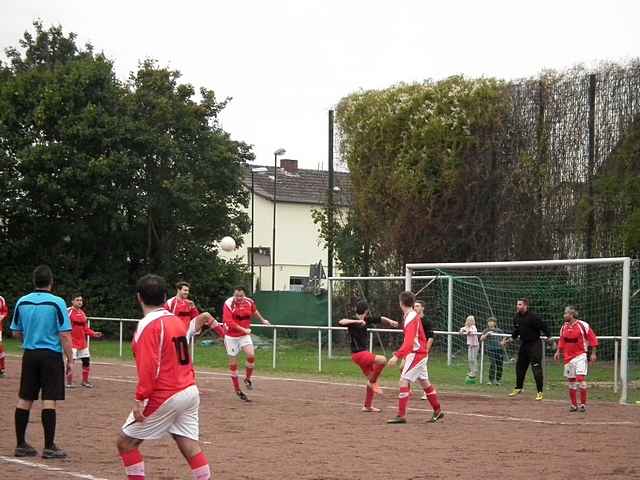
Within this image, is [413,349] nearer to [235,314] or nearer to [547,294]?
[235,314]

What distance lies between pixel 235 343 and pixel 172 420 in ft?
37.4

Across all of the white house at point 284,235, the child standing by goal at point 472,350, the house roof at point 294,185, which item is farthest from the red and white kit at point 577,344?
the white house at point 284,235

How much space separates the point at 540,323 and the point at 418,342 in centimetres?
560

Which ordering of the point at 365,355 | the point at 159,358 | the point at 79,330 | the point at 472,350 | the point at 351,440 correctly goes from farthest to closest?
the point at 472,350
the point at 79,330
the point at 365,355
the point at 351,440
the point at 159,358

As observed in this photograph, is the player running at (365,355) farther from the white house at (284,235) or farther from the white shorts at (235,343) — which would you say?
the white house at (284,235)

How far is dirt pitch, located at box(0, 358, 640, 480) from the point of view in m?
10.5

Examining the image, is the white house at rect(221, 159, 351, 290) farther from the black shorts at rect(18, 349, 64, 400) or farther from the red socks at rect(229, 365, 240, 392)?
the black shorts at rect(18, 349, 64, 400)

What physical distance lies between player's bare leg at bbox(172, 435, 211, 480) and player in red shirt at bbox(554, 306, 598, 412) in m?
10.7

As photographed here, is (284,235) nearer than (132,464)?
No

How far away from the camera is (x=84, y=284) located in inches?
1639

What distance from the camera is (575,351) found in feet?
57.0

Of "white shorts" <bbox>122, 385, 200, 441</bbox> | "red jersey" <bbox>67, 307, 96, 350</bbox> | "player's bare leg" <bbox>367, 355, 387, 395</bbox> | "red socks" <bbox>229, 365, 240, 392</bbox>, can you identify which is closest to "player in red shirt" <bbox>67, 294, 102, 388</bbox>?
"red jersey" <bbox>67, 307, 96, 350</bbox>

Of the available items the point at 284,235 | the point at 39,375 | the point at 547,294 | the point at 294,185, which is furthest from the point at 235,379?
the point at 294,185

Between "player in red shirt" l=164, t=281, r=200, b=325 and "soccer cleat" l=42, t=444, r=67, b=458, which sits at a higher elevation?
"player in red shirt" l=164, t=281, r=200, b=325
